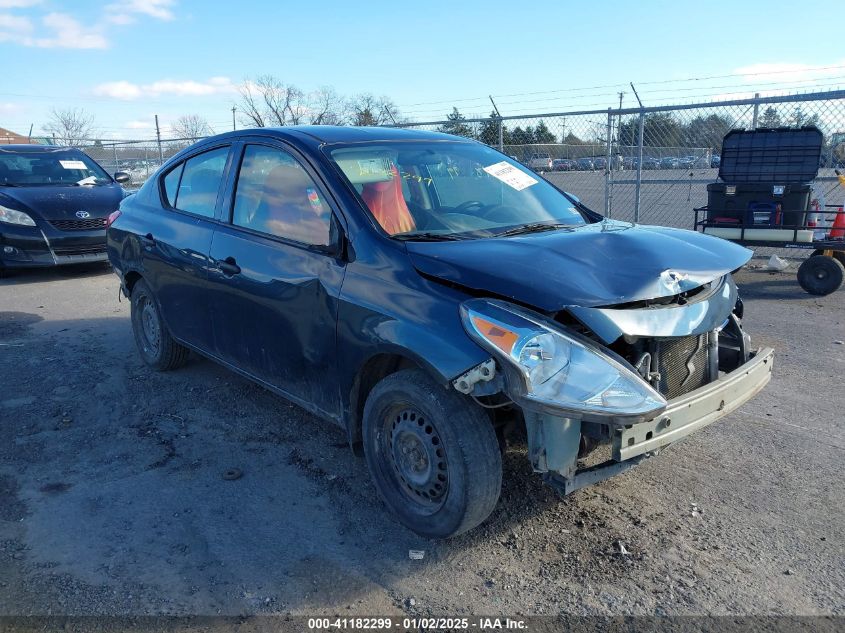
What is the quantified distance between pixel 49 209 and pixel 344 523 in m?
7.88

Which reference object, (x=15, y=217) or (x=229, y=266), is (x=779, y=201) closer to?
(x=229, y=266)

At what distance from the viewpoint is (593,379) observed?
99.9 inches

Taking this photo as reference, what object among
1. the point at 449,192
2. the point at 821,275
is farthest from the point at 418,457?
the point at 821,275

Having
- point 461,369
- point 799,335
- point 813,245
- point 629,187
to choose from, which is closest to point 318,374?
point 461,369

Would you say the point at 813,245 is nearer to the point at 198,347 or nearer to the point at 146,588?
the point at 198,347

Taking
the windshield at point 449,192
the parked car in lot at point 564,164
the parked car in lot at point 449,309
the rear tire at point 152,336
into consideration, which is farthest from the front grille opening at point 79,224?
the parked car in lot at point 564,164

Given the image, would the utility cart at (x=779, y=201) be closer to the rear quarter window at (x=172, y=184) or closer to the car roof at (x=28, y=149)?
the rear quarter window at (x=172, y=184)

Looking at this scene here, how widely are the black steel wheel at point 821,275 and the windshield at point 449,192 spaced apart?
4722 millimetres

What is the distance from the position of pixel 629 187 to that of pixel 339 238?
916 cm

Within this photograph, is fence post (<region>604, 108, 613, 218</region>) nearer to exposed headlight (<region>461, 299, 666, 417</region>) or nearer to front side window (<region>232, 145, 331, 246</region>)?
front side window (<region>232, 145, 331, 246</region>)

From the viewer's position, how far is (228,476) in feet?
12.2

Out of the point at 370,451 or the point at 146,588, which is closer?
the point at 146,588

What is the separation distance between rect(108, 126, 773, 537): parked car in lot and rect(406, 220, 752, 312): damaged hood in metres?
0.01

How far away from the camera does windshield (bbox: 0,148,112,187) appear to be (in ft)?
31.8
